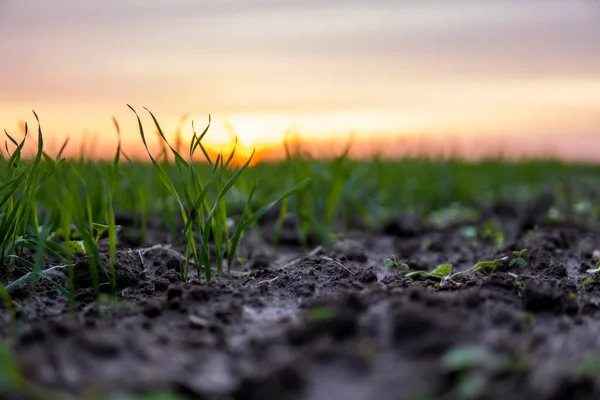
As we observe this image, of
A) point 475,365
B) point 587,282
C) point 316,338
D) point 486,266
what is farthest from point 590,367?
point 486,266

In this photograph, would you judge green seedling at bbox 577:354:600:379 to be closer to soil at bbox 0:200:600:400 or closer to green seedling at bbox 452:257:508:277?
soil at bbox 0:200:600:400

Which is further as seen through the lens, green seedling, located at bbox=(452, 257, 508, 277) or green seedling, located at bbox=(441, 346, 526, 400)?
green seedling, located at bbox=(452, 257, 508, 277)

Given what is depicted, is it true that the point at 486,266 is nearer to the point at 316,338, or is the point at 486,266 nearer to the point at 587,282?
the point at 587,282

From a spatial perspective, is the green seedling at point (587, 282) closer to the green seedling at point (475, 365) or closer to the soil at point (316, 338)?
the soil at point (316, 338)

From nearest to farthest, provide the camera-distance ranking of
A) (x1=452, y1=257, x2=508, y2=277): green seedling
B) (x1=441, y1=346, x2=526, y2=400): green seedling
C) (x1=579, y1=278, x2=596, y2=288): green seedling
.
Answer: (x1=441, y1=346, x2=526, y2=400): green seedling < (x1=579, y1=278, x2=596, y2=288): green seedling < (x1=452, y1=257, x2=508, y2=277): green seedling

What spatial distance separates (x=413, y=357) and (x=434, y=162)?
5792 millimetres

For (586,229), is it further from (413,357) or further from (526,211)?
(413,357)

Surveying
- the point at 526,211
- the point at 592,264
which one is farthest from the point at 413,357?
the point at 526,211

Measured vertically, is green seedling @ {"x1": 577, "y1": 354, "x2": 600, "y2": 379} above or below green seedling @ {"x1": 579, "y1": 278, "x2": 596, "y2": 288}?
above

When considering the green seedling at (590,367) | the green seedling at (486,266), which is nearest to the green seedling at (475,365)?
the green seedling at (590,367)

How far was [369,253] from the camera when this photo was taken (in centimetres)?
338

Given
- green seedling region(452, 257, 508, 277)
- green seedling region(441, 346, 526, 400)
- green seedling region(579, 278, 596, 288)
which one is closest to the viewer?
green seedling region(441, 346, 526, 400)

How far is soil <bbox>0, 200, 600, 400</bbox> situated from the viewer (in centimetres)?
122

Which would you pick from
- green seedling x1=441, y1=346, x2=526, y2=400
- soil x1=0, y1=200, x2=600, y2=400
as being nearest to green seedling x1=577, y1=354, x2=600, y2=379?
soil x1=0, y1=200, x2=600, y2=400
